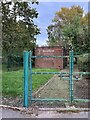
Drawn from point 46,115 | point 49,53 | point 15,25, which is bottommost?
point 46,115

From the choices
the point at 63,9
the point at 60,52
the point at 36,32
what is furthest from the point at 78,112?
the point at 63,9

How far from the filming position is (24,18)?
24.6 m

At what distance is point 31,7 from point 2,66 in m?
7.70

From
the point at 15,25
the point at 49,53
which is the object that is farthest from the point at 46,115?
the point at 49,53

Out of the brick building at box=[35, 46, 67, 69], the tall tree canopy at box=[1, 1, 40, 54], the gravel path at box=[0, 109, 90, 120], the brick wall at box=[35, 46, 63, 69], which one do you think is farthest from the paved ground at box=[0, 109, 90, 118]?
the brick wall at box=[35, 46, 63, 69]

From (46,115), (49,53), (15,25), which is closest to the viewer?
(46,115)

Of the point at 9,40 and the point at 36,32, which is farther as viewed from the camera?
the point at 36,32

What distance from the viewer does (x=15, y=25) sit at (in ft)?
68.4

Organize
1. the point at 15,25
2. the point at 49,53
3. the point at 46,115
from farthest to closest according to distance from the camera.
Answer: the point at 49,53, the point at 15,25, the point at 46,115

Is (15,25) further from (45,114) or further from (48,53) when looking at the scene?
(45,114)

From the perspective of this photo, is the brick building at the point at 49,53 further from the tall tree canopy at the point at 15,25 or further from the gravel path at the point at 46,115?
the gravel path at the point at 46,115

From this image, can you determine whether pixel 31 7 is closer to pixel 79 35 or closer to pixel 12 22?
pixel 12 22

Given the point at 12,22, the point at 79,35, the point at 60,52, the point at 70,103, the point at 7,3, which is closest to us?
→ the point at 70,103

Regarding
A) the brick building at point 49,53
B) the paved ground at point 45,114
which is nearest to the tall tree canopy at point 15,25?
the brick building at point 49,53
